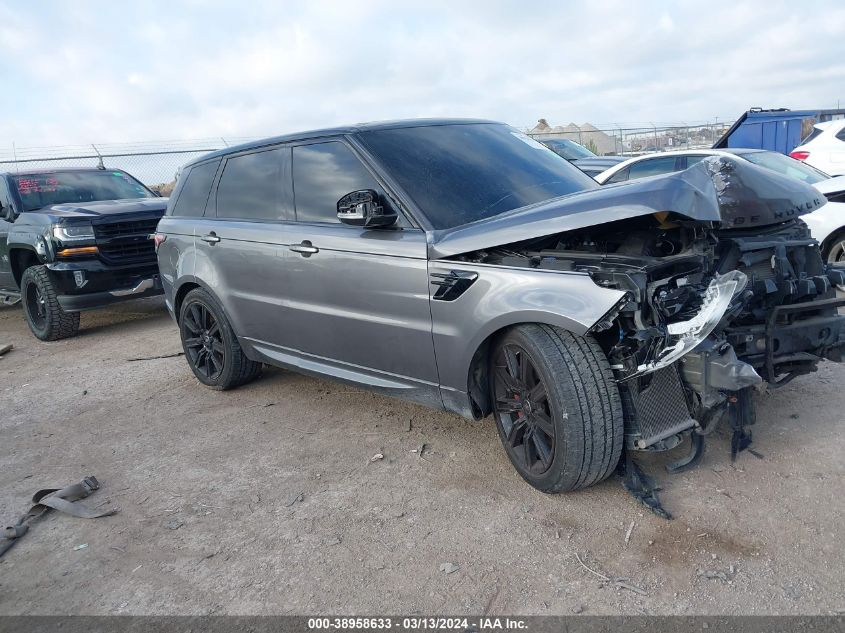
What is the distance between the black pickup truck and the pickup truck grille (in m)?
0.01

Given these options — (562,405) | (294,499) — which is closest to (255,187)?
(294,499)

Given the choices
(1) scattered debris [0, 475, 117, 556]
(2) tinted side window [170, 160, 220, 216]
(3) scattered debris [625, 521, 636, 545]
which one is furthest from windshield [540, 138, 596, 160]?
(1) scattered debris [0, 475, 117, 556]

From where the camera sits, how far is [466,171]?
401cm

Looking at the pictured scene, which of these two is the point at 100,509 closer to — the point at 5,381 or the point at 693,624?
the point at 693,624

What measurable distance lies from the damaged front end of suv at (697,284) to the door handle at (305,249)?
1.08 meters

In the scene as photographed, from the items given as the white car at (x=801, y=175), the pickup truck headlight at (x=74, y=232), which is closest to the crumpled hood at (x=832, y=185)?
the white car at (x=801, y=175)

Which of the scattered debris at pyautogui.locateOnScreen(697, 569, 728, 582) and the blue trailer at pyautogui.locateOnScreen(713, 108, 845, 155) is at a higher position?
the blue trailer at pyautogui.locateOnScreen(713, 108, 845, 155)

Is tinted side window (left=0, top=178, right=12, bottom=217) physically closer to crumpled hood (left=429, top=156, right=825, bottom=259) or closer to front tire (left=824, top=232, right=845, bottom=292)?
crumpled hood (left=429, top=156, right=825, bottom=259)

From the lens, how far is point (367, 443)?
4.22 metres

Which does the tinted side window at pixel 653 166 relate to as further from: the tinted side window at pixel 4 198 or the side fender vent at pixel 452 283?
the tinted side window at pixel 4 198

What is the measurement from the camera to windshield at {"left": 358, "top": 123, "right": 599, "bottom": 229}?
3787mm

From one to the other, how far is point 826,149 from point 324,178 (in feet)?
27.2

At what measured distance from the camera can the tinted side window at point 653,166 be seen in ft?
29.0

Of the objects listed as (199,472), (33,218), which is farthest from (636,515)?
(33,218)
